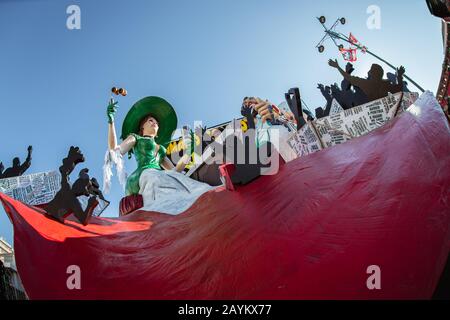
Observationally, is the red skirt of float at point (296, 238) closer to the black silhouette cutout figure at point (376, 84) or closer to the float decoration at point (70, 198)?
the float decoration at point (70, 198)

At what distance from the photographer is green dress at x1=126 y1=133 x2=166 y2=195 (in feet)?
20.5

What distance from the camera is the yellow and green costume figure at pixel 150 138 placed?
21.4 feet

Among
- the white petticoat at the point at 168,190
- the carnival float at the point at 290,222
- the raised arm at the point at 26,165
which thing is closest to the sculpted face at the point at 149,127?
the white petticoat at the point at 168,190

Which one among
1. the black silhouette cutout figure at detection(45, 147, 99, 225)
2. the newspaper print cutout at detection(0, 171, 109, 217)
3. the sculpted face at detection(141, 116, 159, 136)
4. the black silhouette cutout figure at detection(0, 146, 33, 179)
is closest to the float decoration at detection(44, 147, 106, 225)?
the black silhouette cutout figure at detection(45, 147, 99, 225)

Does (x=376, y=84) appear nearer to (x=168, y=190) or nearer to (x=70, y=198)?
(x=168, y=190)

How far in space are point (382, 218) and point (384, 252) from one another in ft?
0.66

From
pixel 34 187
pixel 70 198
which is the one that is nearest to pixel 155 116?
pixel 34 187

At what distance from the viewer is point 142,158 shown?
6.51 metres

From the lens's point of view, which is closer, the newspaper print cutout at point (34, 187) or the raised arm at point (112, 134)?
the newspaper print cutout at point (34, 187)

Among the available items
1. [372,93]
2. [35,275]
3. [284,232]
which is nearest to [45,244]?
[35,275]

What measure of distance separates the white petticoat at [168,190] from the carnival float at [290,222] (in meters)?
0.04

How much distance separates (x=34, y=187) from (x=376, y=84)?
3.52m

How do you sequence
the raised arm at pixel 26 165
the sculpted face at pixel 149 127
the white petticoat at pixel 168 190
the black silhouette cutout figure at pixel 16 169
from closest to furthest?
the white petticoat at pixel 168 190, the black silhouette cutout figure at pixel 16 169, the raised arm at pixel 26 165, the sculpted face at pixel 149 127
